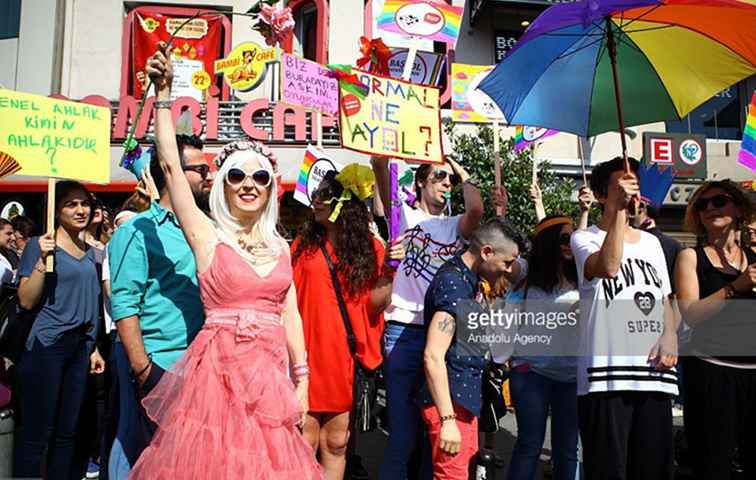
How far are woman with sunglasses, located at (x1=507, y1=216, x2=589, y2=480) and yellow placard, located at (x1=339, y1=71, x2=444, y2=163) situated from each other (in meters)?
0.89

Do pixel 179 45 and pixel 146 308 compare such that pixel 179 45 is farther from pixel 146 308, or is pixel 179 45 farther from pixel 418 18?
pixel 146 308

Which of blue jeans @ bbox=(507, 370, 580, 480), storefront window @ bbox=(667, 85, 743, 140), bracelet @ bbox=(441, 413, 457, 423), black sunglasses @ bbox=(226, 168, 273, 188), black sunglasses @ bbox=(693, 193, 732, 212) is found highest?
storefront window @ bbox=(667, 85, 743, 140)

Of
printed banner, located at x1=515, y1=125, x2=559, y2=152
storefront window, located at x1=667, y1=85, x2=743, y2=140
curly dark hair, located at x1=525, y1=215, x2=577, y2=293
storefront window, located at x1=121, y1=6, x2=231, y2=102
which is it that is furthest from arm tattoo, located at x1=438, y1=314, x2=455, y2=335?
storefront window, located at x1=667, y1=85, x2=743, y2=140

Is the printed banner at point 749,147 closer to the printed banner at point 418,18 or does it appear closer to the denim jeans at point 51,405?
the printed banner at point 418,18

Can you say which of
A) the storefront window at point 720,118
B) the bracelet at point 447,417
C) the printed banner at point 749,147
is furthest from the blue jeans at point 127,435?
the storefront window at point 720,118

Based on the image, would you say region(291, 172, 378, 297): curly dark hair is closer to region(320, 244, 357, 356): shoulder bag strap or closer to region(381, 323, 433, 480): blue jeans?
region(320, 244, 357, 356): shoulder bag strap

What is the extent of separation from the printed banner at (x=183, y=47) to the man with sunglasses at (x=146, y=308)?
36.5 ft

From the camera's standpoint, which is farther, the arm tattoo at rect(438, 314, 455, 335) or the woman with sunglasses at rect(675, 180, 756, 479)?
the woman with sunglasses at rect(675, 180, 756, 479)

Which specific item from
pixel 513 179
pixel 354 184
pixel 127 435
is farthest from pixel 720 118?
pixel 127 435

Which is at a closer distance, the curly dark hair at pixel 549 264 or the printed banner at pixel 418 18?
the curly dark hair at pixel 549 264

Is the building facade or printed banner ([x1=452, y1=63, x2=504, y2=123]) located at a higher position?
the building facade

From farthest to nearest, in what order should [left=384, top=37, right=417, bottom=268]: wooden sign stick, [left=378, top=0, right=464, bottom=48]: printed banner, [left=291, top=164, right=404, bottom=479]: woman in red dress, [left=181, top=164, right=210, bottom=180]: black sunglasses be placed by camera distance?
[left=378, top=0, right=464, bottom=48]: printed banner < [left=384, top=37, right=417, bottom=268]: wooden sign stick < [left=291, top=164, right=404, bottom=479]: woman in red dress < [left=181, top=164, right=210, bottom=180]: black sunglasses

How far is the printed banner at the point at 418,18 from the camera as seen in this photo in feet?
15.6

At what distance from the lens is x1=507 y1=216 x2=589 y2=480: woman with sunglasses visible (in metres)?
3.64
